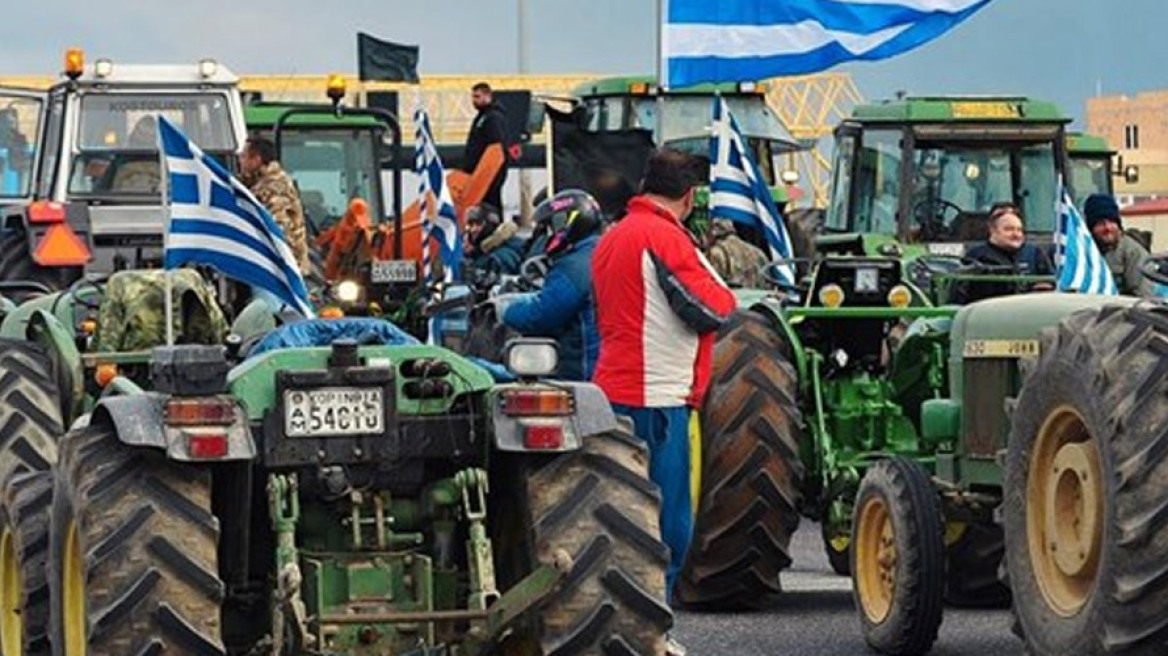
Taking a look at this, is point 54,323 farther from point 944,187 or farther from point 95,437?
point 944,187

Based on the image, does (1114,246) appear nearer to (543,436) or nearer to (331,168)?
(331,168)

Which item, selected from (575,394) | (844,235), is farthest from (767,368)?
(844,235)

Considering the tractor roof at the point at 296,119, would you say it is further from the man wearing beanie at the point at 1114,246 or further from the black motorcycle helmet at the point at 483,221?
the man wearing beanie at the point at 1114,246

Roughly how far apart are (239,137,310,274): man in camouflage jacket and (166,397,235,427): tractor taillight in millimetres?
8780

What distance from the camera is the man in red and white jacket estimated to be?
12.3 meters

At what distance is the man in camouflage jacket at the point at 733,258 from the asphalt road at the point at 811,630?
813 cm

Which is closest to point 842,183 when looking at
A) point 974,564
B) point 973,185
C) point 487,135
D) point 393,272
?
point 973,185

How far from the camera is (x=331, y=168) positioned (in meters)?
27.1

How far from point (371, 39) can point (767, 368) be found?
2216 centimetres

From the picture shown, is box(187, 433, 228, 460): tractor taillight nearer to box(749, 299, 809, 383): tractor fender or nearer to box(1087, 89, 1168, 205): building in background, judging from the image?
box(749, 299, 809, 383): tractor fender

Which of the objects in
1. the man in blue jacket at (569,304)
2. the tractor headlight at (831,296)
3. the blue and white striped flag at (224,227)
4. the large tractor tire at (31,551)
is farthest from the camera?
the tractor headlight at (831,296)

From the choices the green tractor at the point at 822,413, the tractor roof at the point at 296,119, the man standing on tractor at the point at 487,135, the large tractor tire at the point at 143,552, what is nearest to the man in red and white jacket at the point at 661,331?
the green tractor at the point at 822,413

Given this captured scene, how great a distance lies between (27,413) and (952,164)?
538 inches

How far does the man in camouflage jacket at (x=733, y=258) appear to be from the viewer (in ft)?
81.1
